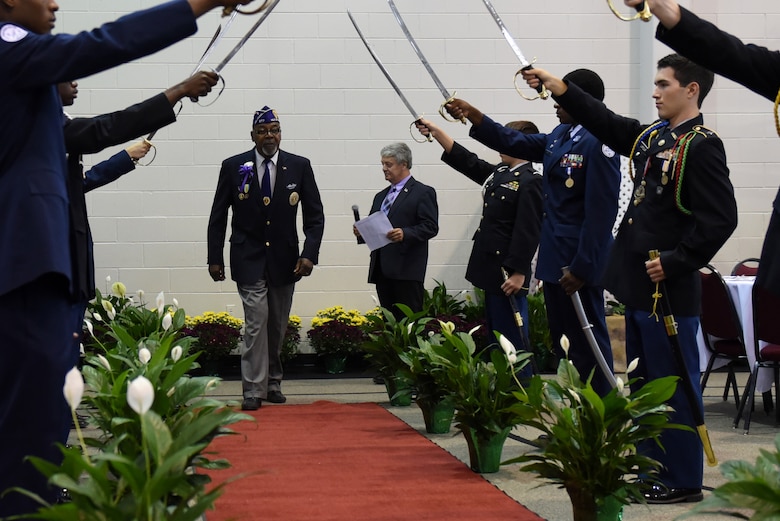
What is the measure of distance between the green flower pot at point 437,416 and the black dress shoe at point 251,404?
137cm

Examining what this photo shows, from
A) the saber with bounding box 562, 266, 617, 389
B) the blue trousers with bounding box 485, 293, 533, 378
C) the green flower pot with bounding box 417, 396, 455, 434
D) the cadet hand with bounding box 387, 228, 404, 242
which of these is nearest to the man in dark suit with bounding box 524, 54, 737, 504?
the saber with bounding box 562, 266, 617, 389

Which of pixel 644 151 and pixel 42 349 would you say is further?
pixel 644 151

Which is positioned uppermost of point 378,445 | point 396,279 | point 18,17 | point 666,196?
point 18,17

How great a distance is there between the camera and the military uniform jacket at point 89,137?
11.6ft

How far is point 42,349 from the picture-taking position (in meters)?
2.54

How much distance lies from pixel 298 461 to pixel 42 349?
2.47 meters

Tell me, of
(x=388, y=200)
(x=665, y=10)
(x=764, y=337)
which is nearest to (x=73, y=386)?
(x=665, y=10)

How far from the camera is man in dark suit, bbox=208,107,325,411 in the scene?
21.9 feet

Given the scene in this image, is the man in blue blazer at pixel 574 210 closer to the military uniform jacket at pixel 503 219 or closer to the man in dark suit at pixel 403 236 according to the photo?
the military uniform jacket at pixel 503 219

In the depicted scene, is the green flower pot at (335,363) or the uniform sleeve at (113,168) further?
the green flower pot at (335,363)

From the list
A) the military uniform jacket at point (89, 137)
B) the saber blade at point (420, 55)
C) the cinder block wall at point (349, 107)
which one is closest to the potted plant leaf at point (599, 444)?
the military uniform jacket at point (89, 137)

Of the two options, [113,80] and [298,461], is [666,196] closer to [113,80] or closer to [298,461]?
[298,461]

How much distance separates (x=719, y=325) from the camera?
20.3 ft

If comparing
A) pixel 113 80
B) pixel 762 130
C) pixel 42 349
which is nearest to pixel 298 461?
pixel 42 349
